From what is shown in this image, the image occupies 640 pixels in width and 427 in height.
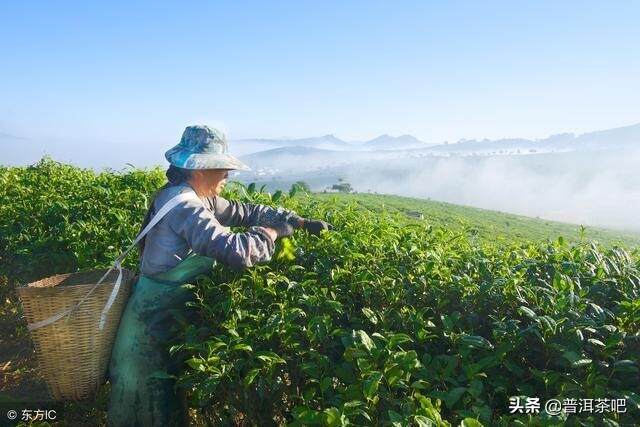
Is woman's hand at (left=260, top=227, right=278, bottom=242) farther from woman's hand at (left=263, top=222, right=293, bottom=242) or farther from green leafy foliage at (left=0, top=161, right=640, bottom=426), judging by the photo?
green leafy foliage at (left=0, top=161, right=640, bottom=426)

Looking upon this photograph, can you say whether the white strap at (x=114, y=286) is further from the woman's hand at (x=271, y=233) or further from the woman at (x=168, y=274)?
the woman's hand at (x=271, y=233)

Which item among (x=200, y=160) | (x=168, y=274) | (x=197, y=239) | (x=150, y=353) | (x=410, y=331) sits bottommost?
(x=150, y=353)

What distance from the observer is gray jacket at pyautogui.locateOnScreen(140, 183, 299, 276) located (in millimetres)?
2973

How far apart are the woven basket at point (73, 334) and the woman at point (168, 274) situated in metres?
0.09

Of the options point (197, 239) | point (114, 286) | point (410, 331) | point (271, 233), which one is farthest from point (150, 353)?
point (410, 331)

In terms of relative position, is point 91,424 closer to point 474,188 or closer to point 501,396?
point 501,396

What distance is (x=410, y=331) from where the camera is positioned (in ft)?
8.73

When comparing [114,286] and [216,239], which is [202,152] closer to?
[216,239]

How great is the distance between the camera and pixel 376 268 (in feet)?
10.2

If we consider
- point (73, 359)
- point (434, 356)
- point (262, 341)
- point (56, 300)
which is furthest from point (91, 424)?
point (434, 356)

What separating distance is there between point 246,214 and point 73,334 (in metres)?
1.44

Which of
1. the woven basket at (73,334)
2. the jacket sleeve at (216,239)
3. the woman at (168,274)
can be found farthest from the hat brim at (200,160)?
the woven basket at (73,334)

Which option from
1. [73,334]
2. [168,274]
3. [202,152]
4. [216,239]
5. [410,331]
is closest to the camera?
[410,331]

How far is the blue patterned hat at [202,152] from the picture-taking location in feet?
11.0
